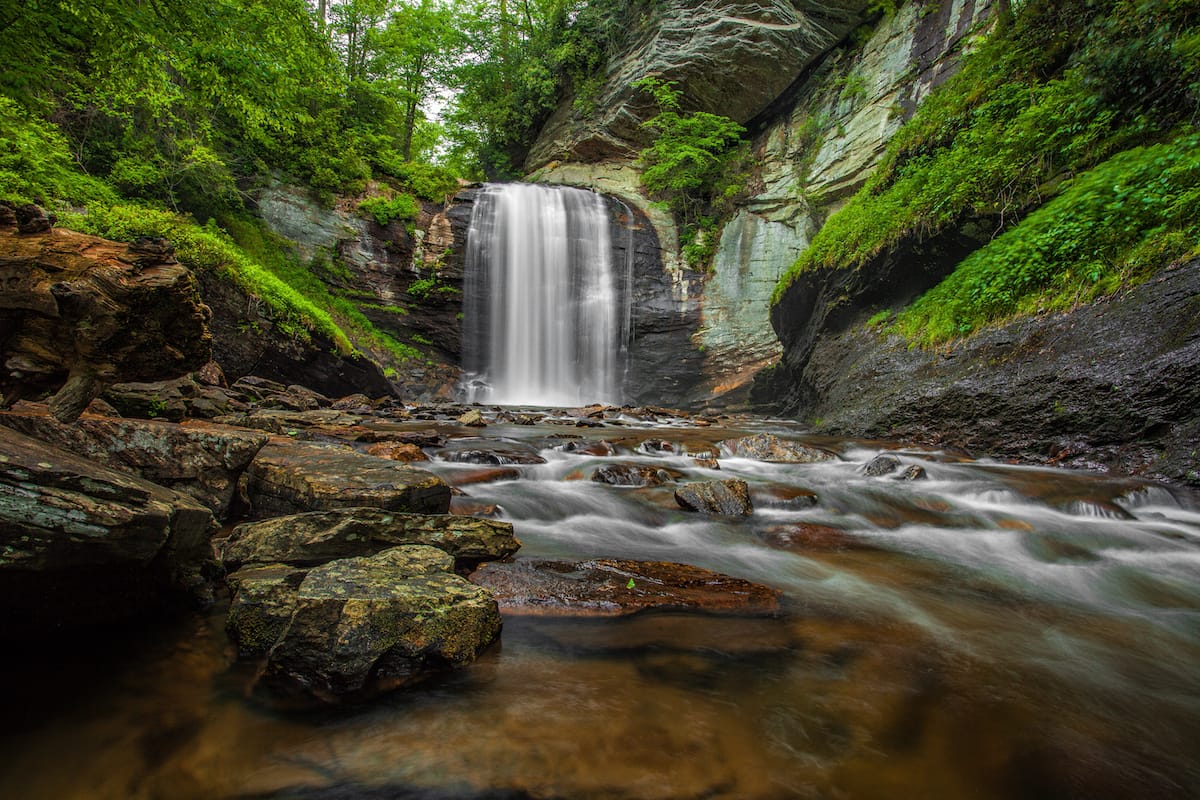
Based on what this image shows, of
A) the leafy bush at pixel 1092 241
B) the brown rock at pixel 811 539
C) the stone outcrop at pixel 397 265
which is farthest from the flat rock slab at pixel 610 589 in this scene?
the stone outcrop at pixel 397 265

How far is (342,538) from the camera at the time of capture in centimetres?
253

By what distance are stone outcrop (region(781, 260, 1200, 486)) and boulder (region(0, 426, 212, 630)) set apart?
7.46 meters

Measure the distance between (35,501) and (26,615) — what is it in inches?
18.9

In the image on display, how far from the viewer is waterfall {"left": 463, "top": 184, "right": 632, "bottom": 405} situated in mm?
17250

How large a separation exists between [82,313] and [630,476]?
4.38m

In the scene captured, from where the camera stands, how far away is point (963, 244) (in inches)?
304

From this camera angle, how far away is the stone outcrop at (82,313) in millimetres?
2457

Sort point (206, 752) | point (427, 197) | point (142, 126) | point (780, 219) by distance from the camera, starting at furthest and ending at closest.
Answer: point (427, 197)
point (780, 219)
point (142, 126)
point (206, 752)

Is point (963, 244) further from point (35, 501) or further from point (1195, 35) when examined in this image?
point (35, 501)

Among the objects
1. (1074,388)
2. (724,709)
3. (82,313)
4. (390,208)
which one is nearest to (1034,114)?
(1074,388)

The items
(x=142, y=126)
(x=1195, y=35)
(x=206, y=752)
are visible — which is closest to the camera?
(x=206, y=752)

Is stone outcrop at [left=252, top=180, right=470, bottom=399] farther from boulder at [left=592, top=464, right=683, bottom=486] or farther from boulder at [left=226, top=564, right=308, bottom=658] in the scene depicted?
boulder at [left=226, top=564, right=308, bottom=658]

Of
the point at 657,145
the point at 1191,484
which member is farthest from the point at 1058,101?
the point at 657,145

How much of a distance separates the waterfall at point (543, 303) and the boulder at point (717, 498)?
1273cm
